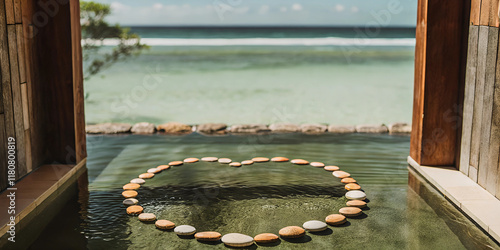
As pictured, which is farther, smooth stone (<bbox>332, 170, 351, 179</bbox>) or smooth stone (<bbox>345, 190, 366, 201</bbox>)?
smooth stone (<bbox>332, 170, 351, 179</bbox>)

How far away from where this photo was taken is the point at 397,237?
3092 mm

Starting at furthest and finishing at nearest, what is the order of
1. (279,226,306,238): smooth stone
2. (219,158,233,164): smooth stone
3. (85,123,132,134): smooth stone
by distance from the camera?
(85,123,132,134): smooth stone
(219,158,233,164): smooth stone
(279,226,306,238): smooth stone

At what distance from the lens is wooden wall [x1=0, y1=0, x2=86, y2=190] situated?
12.3 feet

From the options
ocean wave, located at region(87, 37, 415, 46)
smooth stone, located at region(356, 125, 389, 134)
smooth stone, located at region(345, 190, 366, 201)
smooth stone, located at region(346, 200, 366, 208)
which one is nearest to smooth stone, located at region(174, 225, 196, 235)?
smooth stone, located at region(346, 200, 366, 208)

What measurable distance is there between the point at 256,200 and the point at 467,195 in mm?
1477

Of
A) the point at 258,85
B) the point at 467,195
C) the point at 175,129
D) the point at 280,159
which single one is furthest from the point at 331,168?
the point at 258,85

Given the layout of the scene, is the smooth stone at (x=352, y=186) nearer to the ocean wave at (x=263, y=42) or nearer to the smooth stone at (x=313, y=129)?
the smooth stone at (x=313, y=129)

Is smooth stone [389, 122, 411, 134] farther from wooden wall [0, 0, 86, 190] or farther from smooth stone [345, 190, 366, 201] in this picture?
wooden wall [0, 0, 86, 190]

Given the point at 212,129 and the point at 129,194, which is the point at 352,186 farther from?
the point at 212,129

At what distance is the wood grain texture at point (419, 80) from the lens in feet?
14.2

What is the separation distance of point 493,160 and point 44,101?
352cm

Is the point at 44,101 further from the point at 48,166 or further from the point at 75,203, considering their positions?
the point at 75,203

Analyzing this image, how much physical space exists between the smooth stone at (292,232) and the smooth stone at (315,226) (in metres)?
0.07

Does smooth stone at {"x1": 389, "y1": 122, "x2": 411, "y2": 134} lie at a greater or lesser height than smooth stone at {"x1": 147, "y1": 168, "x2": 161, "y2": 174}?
greater
